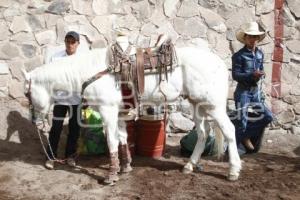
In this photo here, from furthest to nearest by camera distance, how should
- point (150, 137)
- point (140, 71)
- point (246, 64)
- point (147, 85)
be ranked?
point (150, 137) < point (246, 64) < point (147, 85) < point (140, 71)

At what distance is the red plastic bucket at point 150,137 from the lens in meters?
6.22

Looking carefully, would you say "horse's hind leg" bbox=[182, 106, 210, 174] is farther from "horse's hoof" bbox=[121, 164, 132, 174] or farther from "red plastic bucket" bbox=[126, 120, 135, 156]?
"red plastic bucket" bbox=[126, 120, 135, 156]

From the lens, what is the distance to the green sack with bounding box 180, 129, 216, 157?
6172 mm

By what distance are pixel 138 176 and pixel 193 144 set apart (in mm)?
1033

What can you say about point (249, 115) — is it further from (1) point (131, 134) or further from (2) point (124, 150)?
(2) point (124, 150)

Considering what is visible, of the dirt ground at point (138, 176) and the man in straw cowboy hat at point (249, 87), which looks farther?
the man in straw cowboy hat at point (249, 87)

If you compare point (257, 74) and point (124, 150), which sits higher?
point (257, 74)

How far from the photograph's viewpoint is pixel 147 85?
534 cm

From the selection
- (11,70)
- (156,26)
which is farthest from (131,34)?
(11,70)

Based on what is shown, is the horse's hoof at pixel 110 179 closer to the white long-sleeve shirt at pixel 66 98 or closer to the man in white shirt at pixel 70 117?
the man in white shirt at pixel 70 117

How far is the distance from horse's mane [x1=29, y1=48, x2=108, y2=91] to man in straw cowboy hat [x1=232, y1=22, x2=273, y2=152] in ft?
5.52

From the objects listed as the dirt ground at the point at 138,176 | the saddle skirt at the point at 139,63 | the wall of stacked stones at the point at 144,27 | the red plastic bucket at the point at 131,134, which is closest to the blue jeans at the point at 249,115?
the dirt ground at the point at 138,176

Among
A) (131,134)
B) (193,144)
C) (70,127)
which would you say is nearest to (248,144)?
(193,144)

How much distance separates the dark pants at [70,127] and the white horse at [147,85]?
416mm
